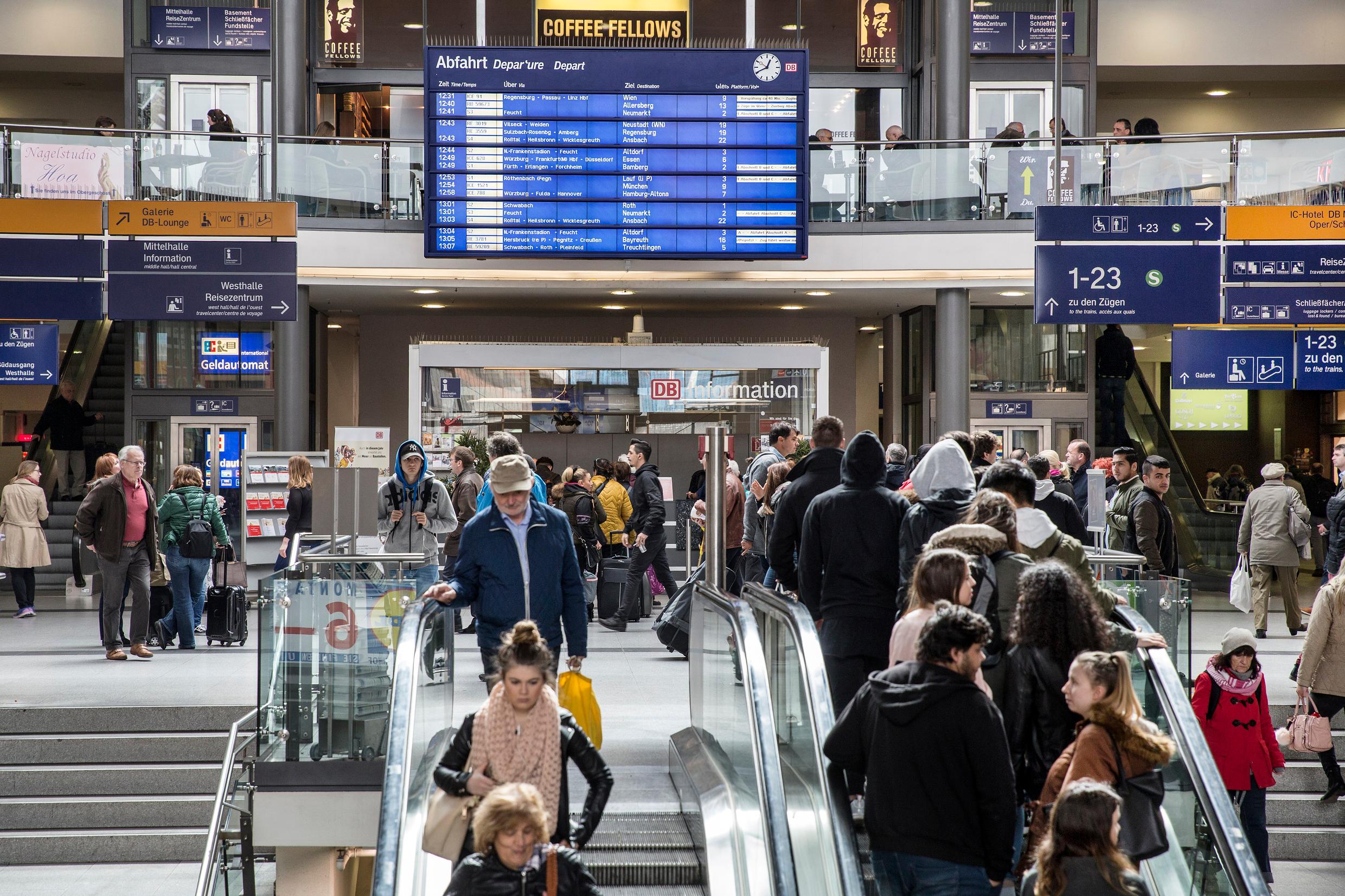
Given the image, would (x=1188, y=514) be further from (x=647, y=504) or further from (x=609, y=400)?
(x=647, y=504)

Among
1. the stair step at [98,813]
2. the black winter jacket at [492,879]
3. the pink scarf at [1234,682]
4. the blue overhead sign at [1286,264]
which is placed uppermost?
the blue overhead sign at [1286,264]

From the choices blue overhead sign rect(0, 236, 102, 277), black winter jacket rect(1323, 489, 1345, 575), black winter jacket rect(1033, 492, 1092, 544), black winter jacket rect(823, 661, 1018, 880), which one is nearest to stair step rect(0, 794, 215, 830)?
black winter jacket rect(1033, 492, 1092, 544)

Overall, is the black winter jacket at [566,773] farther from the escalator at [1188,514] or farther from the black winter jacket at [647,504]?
the escalator at [1188,514]

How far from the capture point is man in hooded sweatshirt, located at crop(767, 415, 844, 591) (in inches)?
253

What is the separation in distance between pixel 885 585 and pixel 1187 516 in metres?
14.0

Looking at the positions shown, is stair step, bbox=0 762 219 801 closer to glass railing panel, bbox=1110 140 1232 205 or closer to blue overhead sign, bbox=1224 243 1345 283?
blue overhead sign, bbox=1224 243 1345 283

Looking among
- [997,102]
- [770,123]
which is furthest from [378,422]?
[997,102]

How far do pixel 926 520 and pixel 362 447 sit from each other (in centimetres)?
1052

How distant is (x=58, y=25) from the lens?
19219 millimetres

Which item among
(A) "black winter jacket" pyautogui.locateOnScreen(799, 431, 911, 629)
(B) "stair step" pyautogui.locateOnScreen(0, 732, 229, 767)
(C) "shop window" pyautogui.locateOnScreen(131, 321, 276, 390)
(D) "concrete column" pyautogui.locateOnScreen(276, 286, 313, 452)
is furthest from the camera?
(C) "shop window" pyautogui.locateOnScreen(131, 321, 276, 390)

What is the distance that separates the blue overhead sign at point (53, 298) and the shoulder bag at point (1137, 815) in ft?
39.0

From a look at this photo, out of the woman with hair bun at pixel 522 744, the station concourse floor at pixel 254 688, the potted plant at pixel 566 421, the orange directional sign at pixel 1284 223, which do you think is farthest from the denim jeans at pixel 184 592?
the orange directional sign at pixel 1284 223

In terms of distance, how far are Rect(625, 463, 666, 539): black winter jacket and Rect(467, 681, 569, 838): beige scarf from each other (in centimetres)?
Result: 721

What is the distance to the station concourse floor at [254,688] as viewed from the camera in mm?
7805
